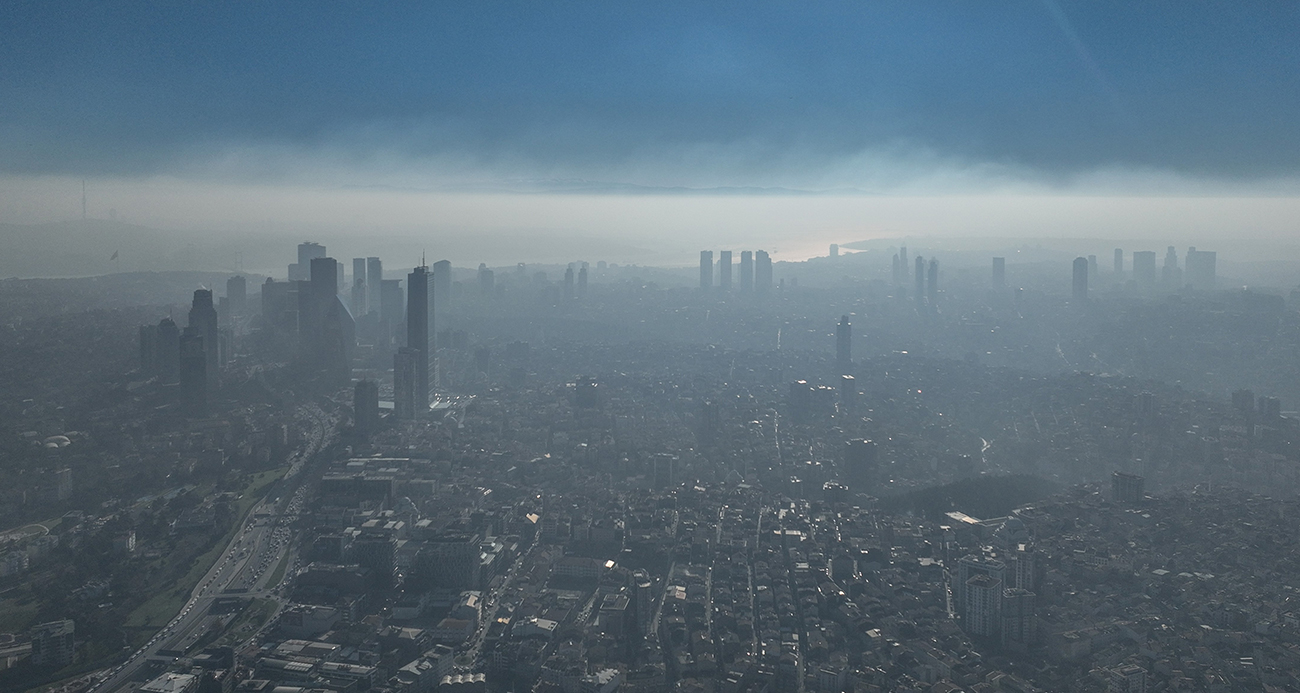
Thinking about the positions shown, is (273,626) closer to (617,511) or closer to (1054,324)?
(617,511)

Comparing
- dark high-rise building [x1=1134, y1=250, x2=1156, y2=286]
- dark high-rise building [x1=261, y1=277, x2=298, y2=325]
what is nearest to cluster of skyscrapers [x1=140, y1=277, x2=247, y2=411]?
dark high-rise building [x1=261, y1=277, x2=298, y2=325]

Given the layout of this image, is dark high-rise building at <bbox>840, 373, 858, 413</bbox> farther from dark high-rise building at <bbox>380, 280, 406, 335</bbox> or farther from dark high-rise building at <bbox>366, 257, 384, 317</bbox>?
dark high-rise building at <bbox>366, 257, 384, 317</bbox>

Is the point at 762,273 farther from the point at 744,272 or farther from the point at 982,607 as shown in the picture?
the point at 982,607

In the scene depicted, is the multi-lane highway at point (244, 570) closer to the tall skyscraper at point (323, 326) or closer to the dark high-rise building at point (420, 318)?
the dark high-rise building at point (420, 318)

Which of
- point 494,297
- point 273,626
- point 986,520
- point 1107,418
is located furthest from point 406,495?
point 494,297

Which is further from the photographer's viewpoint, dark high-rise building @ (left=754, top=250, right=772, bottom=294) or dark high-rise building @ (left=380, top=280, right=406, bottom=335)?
dark high-rise building @ (left=754, top=250, right=772, bottom=294)

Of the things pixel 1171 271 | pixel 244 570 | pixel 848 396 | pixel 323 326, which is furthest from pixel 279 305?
pixel 1171 271

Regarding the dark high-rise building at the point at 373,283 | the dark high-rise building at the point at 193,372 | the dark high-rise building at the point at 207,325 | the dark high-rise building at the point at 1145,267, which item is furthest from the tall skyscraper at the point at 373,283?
the dark high-rise building at the point at 1145,267

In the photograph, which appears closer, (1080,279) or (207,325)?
(207,325)
